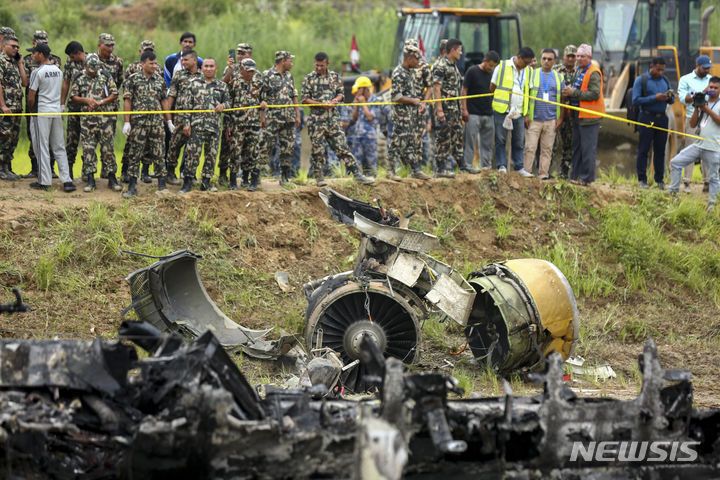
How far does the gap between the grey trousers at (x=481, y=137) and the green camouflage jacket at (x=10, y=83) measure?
6.35 m

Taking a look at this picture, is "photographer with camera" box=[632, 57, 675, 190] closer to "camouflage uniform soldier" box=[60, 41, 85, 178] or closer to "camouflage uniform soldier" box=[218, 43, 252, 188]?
"camouflage uniform soldier" box=[218, 43, 252, 188]

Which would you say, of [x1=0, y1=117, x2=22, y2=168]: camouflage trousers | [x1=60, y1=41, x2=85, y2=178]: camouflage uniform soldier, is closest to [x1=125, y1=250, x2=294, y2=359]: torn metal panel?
[x1=60, y1=41, x2=85, y2=178]: camouflage uniform soldier

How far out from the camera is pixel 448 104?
41.4 ft

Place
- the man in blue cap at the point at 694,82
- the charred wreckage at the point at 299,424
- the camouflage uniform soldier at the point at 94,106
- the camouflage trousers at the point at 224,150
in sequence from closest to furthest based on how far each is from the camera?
the charred wreckage at the point at 299,424 < the camouflage uniform soldier at the point at 94,106 < the camouflage trousers at the point at 224,150 < the man in blue cap at the point at 694,82

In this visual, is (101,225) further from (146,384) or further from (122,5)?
(122,5)

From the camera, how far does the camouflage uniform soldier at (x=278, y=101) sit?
464 inches

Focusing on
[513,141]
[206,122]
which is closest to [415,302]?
[206,122]

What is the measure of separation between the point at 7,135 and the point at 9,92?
1.83 ft

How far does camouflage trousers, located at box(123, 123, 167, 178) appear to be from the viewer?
448 inches

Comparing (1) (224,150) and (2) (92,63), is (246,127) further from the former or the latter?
(2) (92,63)

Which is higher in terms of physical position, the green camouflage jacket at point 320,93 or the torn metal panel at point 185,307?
the green camouflage jacket at point 320,93

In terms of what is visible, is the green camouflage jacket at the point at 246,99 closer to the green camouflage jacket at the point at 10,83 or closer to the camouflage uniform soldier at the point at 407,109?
the camouflage uniform soldier at the point at 407,109

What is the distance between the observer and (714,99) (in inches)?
505

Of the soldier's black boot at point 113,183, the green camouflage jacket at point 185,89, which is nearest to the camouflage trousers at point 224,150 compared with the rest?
the green camouflage jacket at point 185,89
